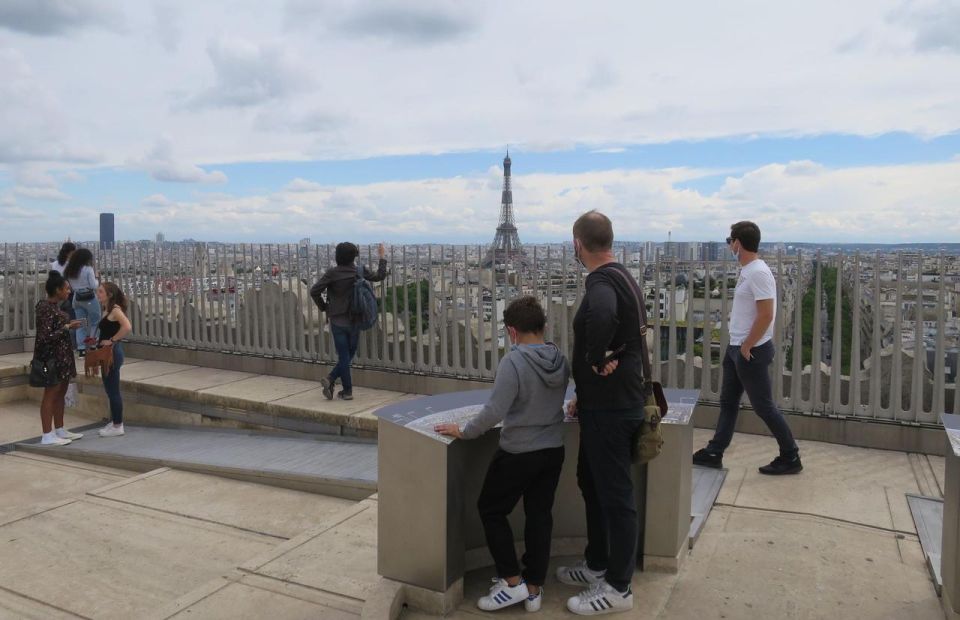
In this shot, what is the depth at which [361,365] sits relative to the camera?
9.22 meters

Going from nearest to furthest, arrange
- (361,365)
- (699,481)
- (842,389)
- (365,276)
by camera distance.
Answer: (699,481), (842,389), (365,276), (361,365)

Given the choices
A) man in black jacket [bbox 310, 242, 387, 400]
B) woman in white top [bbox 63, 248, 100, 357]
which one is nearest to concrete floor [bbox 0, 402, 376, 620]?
man in black jacket [bbox 310, 242, 387, 400]

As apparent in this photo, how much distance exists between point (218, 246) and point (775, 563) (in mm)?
9014

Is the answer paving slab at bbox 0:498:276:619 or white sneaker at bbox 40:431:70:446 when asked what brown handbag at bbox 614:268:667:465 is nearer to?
paving slab at bbox 0:498:276:619

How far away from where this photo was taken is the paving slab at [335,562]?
4.11 m

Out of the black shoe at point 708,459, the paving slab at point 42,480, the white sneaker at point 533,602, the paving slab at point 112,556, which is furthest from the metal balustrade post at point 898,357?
the paving slab at point 42,480

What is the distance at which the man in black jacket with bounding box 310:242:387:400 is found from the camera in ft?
27.2

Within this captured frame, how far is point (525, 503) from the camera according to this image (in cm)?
361

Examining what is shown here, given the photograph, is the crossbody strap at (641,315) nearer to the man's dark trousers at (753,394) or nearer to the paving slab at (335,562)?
the paving slab at (335,562)

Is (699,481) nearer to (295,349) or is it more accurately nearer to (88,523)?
(88,523)

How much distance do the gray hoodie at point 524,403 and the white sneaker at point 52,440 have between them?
6129 mm

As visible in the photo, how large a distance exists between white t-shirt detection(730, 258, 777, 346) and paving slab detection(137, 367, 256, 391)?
624cm

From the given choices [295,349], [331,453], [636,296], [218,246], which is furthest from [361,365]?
[636,296]

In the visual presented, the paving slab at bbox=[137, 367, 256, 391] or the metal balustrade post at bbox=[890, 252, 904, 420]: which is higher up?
the metal balustrade post at bbox=[890, 252, 904, 420]
